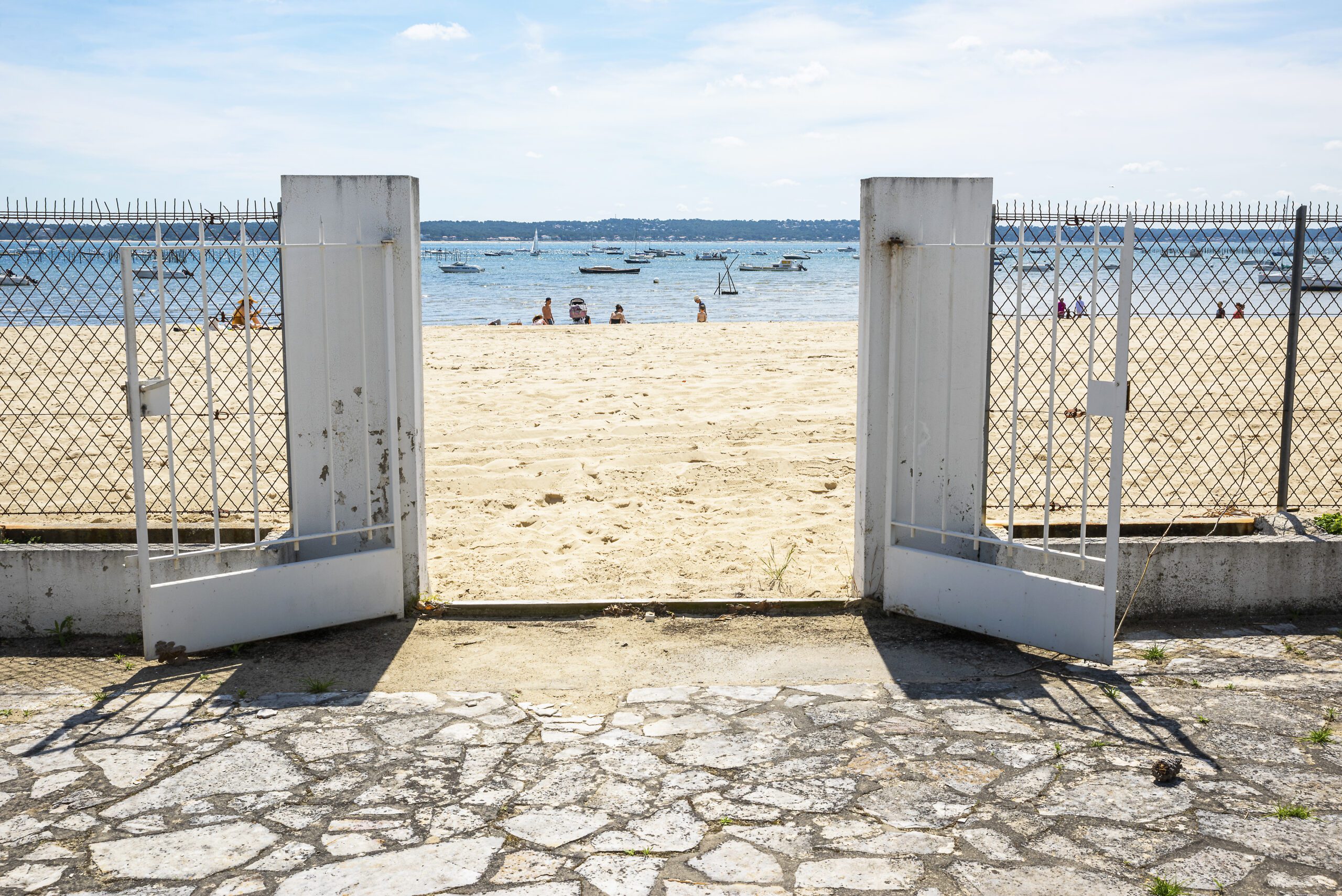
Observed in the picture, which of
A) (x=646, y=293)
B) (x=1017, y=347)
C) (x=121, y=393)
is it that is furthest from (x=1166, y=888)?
(x=646, y=293)

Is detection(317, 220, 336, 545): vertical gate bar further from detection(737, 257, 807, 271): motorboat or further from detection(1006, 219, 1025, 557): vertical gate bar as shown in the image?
detection(737, 257, 807, 271): motorboat

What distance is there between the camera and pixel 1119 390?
199 inches

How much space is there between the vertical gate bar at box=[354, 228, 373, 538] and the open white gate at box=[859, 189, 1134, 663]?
106 inches

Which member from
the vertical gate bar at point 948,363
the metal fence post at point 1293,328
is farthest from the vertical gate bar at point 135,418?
the metal fence post at point 1293,328

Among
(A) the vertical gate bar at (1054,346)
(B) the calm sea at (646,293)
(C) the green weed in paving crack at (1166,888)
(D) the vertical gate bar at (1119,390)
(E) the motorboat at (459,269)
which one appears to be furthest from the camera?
(E) the motorboat at (459,269)

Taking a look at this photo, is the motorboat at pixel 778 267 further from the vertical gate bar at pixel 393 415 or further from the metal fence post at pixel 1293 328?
the vertical gate bar at pixel 393 415

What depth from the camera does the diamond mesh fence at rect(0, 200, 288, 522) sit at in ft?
19.2

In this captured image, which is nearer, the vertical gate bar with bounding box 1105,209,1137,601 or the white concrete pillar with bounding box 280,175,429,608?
the vertical gate bar with bounding box 1105,209,1137,601

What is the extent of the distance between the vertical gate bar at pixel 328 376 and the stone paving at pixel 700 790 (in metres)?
1.18

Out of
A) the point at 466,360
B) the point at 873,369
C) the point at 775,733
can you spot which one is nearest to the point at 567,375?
the point at 466,360

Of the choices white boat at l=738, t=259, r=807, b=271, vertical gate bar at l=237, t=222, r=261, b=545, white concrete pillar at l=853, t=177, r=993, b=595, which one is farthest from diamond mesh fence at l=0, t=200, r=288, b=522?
white boat at l=738, t=259, r=807, b=271

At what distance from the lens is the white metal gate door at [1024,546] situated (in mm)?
5121

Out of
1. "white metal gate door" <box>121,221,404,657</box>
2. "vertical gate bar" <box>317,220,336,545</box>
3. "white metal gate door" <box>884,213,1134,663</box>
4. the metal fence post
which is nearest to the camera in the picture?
"white metal gate door" <box>884,213,1134,663</box>

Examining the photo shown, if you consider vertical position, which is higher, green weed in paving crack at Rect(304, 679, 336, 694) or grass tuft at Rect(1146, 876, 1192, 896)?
green weed in paving crack at Rect(304, 679, 336, 694)
